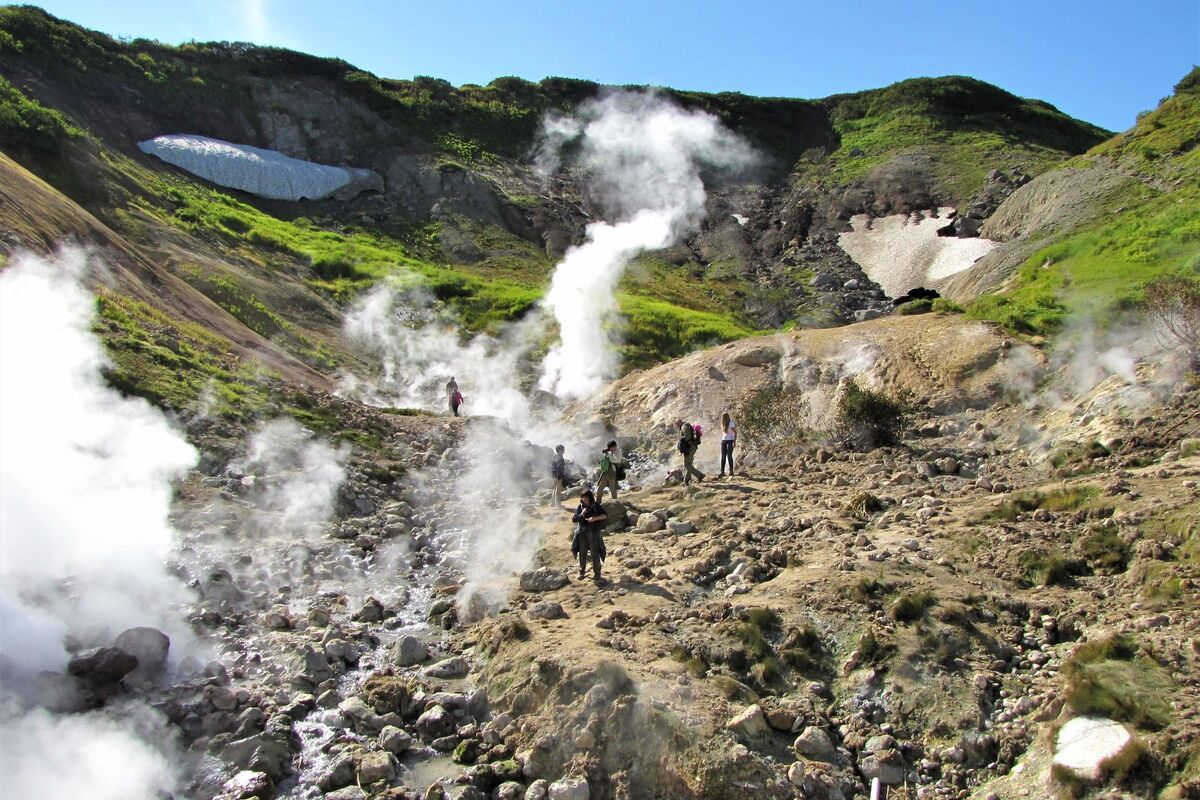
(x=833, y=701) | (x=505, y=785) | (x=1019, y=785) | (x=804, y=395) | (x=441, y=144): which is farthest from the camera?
(x=441, y=144)

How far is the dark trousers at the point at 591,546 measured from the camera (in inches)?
436

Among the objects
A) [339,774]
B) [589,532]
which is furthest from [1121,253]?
[339,774]

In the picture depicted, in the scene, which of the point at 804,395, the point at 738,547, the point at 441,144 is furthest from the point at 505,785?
the point at 441,144

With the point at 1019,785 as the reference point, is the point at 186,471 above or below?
above

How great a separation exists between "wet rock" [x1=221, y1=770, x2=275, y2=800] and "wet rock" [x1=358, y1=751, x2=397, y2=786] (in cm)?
70

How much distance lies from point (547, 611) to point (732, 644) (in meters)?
2.19

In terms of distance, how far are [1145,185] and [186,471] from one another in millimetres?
28535

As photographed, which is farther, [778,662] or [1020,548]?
[1020,548]

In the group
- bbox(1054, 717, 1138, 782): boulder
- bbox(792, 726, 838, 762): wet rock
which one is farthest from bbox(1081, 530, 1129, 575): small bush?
bbox(792, 726, 838, 762): wet rock

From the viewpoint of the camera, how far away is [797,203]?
51344mm

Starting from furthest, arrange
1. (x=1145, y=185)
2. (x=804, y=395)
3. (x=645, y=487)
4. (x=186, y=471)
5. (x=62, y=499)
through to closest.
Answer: (x=1145, y=185)
(x=804, y=395)
(x=645, y=487)
(x=186, y=471)
(x=62, y=499)

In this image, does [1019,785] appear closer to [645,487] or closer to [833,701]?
[833,701]

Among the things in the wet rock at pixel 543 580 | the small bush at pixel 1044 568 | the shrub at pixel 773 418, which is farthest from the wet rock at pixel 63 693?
the shrub at pixel 773 418

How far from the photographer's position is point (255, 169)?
41.8m
